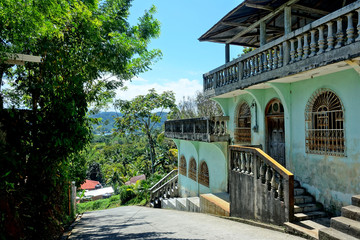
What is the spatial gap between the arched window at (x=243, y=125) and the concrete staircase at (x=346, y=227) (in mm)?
5537

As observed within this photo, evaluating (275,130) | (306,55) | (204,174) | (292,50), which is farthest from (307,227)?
(204,174)

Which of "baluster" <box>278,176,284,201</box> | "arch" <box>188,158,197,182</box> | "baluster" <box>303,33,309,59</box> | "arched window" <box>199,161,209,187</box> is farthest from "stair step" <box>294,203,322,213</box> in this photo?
"arch" <box>188,158,197,182</box>

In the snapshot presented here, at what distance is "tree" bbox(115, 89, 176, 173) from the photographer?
2378 cm

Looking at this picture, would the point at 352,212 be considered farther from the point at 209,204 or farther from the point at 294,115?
the point at 209,204

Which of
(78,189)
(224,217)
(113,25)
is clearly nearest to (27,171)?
(113,25)

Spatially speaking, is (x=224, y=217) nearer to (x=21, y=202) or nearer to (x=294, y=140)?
(x=294, y=140)

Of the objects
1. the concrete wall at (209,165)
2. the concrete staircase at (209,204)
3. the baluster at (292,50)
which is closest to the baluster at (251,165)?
the concrete staircase at (209,204)

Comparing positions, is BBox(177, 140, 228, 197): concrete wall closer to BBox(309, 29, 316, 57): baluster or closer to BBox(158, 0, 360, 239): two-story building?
BBox(158, 0, 360, 239): two-story building

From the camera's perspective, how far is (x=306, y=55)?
6363 mm

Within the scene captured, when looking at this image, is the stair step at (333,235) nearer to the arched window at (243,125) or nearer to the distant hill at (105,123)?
the arched window at (243,125)

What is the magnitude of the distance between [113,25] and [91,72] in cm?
169

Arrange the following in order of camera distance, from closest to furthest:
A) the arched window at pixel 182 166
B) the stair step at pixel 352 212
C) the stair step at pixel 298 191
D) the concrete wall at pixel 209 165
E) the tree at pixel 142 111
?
the stair step at pixel 352 212 → the stair step at pixel 298 191 → the concrete wall at pixel 209 165 → the arched window at pixel 182 166 → the tree at pixel 142 111

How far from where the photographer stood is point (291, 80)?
7.61 meters

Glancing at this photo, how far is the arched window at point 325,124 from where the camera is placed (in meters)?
6.38
